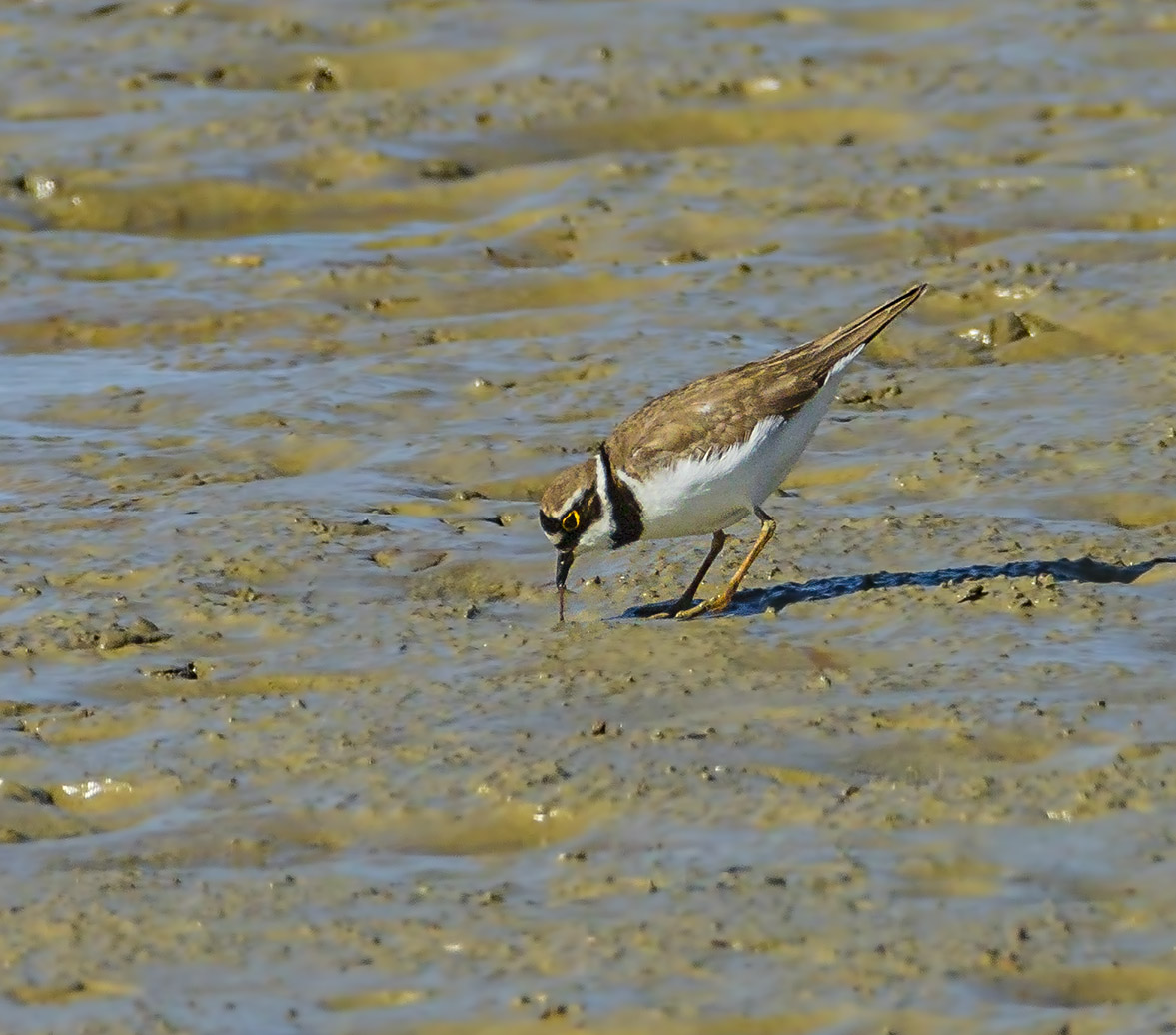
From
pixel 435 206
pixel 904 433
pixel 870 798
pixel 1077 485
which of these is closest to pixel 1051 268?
pixel 904 433

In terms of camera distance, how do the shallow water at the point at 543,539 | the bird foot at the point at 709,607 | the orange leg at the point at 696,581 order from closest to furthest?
the shallow water at the point at 543,539 → the bird foot at the point at 709,607 → the orange leg at the point at 696,581

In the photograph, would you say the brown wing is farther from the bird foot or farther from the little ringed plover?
the bird foot

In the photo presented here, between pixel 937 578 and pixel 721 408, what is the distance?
1090mm

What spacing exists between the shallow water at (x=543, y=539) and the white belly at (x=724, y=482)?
0.37m

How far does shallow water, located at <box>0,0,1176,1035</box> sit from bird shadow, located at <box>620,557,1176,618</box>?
0.03 metres

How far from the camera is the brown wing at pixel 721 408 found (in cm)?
827

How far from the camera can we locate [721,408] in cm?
832

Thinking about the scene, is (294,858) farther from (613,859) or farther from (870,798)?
(870,798)

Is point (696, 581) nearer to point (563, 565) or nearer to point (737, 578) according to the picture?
point (737, 578)

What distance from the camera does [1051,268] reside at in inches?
478

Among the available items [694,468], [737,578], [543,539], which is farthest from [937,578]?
[543,539]

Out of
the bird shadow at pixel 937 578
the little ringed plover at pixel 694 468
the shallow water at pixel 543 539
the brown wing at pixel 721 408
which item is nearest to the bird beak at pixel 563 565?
the little ringed plover at pixel 694 468

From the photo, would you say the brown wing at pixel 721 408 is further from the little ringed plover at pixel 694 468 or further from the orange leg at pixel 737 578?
the orange leg at pixel 737 578

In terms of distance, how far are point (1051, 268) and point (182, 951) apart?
8029mm
